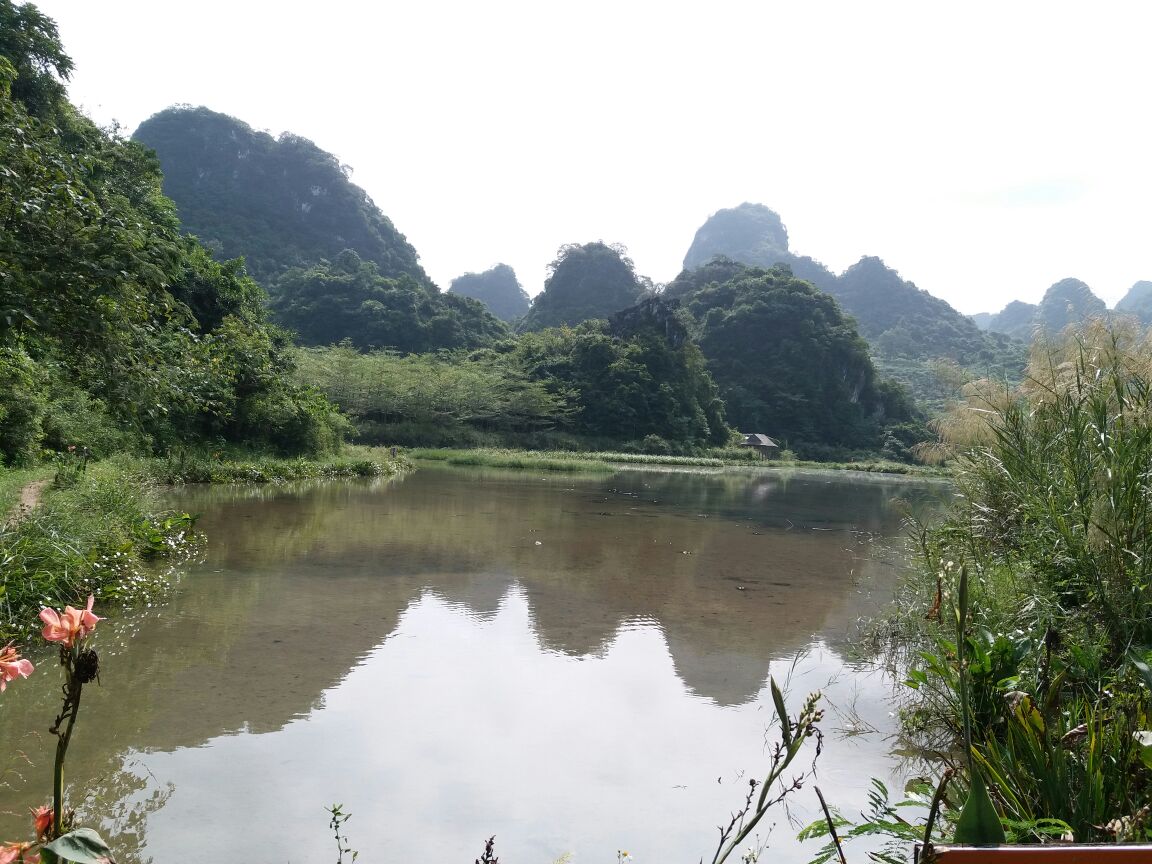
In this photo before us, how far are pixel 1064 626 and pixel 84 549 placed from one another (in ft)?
18.0

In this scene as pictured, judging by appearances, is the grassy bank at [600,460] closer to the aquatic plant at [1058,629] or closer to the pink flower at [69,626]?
the aquatic plant at [1058,629]

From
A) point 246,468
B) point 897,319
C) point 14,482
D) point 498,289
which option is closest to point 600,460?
point 246,468

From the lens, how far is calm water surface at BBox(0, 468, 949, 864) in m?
2.73

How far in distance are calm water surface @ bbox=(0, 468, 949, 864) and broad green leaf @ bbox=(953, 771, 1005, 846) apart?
1922 mm

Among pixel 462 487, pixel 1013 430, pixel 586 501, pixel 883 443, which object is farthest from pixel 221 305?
pixel 883 443

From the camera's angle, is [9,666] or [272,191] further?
[272,191]

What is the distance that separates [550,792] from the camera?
9.98ft

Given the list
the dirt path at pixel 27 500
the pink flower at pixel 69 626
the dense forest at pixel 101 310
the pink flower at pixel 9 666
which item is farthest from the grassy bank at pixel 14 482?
the pink flower at pixel 69 626

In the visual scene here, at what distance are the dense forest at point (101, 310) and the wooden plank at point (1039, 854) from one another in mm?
5231

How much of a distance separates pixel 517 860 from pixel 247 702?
1.85 metres

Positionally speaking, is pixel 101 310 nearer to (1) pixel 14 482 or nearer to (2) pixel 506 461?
(1) pixel 14 482

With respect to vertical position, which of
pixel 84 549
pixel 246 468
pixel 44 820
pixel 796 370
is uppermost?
pixel 796 370

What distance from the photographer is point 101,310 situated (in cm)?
516

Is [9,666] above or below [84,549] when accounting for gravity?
above
